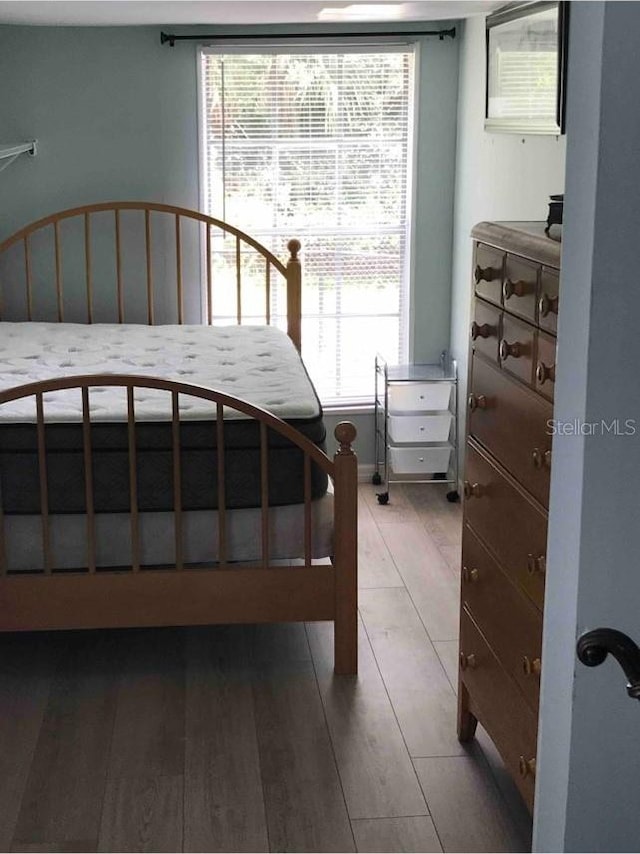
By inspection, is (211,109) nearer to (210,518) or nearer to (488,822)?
(210,518)

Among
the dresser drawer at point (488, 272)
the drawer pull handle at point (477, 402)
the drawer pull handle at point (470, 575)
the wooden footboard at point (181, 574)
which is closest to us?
the dresser drawer at point (488, 272)

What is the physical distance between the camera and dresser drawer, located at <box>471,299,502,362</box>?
2280 mm

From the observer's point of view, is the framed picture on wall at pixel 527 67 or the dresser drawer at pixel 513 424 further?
the framed picture on wall at pixel 527 67

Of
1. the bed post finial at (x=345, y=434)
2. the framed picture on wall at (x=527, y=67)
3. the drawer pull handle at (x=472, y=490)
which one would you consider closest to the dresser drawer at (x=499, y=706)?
the drawer pull handle at (x=472, y=490)

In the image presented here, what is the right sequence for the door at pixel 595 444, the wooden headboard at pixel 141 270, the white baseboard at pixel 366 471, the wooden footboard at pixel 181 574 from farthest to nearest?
the white baseboard at pixel 366 471
the wooden headboard at pixel 141 270
the wooden footboard at pixel 181 574
the door at pixel 595 444

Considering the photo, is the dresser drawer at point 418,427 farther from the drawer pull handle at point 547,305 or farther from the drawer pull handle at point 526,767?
the drawer pull handle at point 547,305

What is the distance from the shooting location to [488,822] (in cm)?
234

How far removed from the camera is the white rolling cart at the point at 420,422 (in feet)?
15.0

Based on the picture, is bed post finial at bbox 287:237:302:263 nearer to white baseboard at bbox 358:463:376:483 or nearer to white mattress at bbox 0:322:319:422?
white mattress at bbox 0:322:319:422

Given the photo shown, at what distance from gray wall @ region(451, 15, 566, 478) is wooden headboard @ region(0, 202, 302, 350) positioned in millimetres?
688

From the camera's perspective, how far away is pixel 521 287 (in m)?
2.07

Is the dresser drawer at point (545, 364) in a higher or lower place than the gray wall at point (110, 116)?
lower

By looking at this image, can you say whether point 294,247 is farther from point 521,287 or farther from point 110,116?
point 521,287

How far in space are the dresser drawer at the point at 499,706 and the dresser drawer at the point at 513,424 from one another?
0.44 meters
